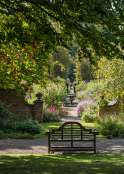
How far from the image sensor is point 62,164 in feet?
16.5

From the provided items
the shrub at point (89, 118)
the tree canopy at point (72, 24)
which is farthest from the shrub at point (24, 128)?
the tree canopy at point (72, 24)

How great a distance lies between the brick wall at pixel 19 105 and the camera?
12.3 m

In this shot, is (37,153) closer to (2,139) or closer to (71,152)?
(71,152)

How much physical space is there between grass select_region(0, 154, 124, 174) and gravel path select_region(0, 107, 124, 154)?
0.68 m

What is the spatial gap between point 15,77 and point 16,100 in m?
4.49

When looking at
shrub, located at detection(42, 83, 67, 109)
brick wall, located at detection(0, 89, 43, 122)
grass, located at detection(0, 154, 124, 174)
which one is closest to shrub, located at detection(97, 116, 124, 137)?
grass, located at detection(0, 154, 124, 174)

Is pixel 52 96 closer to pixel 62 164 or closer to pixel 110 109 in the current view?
pixel 110 109

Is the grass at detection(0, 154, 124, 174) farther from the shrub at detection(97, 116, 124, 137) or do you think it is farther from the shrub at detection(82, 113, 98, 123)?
the shrub at detection(82, 113, 98, 123)

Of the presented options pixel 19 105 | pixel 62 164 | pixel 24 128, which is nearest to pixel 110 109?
pixel 19 105

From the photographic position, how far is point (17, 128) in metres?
9.24

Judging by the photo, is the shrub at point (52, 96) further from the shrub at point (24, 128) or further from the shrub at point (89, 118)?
the shrub at point (24, 128)

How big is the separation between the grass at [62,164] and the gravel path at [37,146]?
68 centimetres

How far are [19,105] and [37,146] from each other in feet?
17.6

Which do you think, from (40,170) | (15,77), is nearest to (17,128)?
(15,77)
